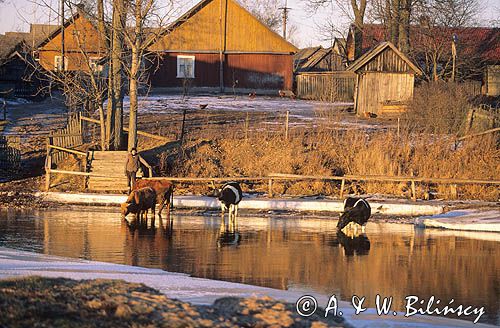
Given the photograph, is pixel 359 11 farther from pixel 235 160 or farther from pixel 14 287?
pixel 14 287

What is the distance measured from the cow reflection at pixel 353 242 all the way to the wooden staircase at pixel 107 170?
12.1 m

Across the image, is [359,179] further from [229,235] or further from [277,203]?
Answer: [229,235]

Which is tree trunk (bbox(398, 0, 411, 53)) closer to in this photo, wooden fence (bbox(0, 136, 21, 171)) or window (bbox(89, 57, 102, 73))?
window (bbox(89, 57, 102, 73))

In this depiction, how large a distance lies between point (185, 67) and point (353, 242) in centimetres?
Answer: 4428

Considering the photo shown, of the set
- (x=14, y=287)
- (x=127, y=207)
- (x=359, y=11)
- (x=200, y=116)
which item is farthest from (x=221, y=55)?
(x=14, y=287)

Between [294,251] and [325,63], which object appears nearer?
[294,251]

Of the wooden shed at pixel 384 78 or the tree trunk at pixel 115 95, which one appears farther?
the wooden shed at pixel 384 78

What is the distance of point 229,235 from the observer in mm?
22188

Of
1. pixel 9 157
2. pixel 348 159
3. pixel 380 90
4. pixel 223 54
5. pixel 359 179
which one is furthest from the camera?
pixel 223 54

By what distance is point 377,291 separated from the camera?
14.8 metres


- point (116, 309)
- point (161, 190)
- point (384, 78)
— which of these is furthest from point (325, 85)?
point (116, 309)

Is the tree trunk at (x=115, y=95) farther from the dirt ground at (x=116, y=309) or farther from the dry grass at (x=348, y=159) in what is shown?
the dirt ground at (x=116, y=309)

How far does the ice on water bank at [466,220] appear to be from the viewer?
24125 millimetres

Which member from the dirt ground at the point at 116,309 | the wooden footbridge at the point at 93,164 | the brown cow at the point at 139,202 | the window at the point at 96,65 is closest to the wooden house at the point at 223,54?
the window at the point at 96,65
